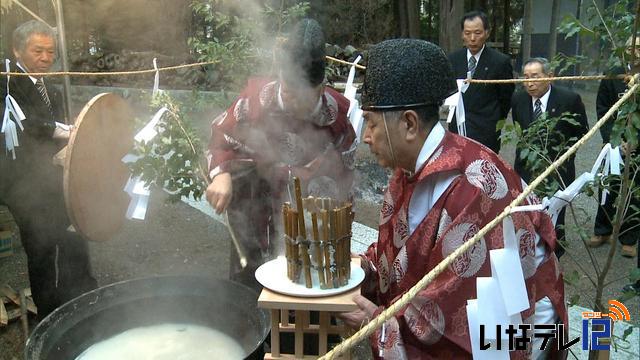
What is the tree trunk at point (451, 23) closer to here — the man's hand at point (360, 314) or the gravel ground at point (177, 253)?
the gravel ground at point (177, 253)

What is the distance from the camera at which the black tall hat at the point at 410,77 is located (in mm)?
2002

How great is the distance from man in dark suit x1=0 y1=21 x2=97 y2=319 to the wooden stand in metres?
2.85

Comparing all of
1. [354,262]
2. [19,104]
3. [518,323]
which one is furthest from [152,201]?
[518,323]

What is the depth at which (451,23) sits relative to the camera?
1118 cm

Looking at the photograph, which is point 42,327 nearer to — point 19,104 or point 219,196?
point 219,196

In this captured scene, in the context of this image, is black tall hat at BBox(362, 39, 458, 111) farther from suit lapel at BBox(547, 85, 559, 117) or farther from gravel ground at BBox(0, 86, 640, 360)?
suit lapel at BBox(547, 85, 559, 117)

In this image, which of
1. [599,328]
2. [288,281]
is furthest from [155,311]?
[599,328]

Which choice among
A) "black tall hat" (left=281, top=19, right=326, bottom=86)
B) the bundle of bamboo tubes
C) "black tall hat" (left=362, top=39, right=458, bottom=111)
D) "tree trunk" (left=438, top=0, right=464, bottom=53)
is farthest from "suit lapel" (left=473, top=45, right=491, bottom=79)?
"tree trunk" (left=438, top=0, right=464, bottom=53)

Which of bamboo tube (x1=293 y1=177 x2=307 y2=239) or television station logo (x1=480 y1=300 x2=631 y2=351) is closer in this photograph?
television station logo (x1=480 y1=300 x2=631 y2=351)

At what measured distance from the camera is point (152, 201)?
7777mm

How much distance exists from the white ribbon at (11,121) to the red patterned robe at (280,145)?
1.56 meters

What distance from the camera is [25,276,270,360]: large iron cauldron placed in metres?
2.85

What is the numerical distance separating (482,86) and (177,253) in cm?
393

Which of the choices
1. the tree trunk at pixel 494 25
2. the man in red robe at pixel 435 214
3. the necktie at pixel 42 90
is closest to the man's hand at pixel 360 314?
the man in red robe at pixel 435 214
